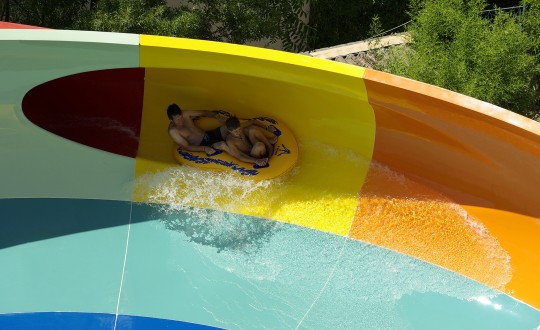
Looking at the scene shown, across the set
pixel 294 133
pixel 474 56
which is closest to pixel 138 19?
pixel 294 133

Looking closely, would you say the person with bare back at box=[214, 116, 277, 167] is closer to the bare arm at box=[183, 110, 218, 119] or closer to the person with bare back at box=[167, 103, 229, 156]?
the person with bare back at box=[167, 103, 229, 156]

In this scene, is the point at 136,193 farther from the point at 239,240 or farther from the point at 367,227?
the point at 367,227

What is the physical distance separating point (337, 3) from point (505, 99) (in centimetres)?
252

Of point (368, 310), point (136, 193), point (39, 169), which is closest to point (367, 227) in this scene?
point (368, 310)

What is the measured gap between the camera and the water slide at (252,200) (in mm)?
4023

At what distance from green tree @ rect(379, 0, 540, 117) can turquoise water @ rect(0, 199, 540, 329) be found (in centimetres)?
172

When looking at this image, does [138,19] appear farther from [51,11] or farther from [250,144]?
[250,144]

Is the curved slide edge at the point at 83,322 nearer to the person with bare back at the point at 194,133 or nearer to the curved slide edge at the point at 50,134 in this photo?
the curved slide edge at the point at 50,134

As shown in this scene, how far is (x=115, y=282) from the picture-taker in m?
4.28

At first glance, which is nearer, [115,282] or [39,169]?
[115,282]

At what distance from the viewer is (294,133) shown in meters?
4.73

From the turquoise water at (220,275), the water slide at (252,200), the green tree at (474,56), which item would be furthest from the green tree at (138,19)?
the green tree at (474,56)

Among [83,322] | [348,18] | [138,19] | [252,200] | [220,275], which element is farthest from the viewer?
[348,18]

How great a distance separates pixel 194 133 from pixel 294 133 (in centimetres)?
70
